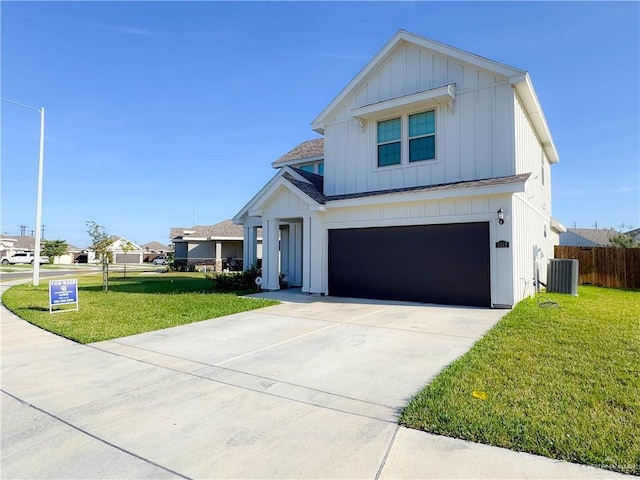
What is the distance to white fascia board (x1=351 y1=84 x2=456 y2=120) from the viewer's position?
1045cm

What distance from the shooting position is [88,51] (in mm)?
13312

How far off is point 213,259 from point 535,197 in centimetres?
2861

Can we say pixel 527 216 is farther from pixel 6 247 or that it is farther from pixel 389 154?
pixel 6 247

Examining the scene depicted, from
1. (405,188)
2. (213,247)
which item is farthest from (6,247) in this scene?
(405,188)

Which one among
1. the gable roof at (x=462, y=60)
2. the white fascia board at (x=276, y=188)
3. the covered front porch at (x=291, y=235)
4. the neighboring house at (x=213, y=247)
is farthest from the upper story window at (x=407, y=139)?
the neighboring house at (x=213, y=247)

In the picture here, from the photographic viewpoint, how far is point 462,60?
34.3 ft

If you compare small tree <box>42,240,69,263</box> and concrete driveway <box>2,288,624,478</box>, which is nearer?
concrete driveway <box>2,288,624,478</box>

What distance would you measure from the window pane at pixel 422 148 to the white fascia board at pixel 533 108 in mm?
2604

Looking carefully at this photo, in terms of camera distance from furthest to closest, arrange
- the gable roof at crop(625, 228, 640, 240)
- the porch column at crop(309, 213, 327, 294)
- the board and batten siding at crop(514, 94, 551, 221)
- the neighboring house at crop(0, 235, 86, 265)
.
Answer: the neighboring house at crop(0, 235, 86, 265) < the gable roof at crop(625, 228, 640, 240) < the porch column at crop(309, 213, 327, 294) < the board and batten siding at crop(514, 94, 551, 221)

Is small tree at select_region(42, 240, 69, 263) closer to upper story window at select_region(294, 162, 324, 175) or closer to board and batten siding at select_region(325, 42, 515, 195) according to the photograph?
upper story window at select_region(294, 162, 324, 175)

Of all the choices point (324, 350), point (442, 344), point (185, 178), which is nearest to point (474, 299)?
point (442, 344)

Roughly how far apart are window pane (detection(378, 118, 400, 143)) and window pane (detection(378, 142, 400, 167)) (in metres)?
0.20

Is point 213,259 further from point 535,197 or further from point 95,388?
point 95,388

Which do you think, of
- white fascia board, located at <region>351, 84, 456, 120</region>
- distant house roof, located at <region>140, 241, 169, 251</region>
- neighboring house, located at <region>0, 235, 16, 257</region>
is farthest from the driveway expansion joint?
distant house roof, located at <region>140, 241, 169, 251</region>
